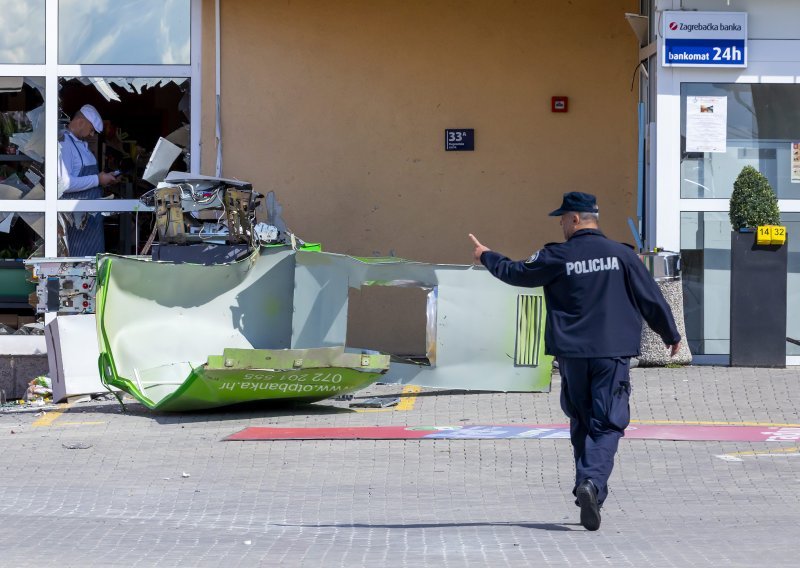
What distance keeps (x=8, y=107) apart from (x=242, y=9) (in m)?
2.58

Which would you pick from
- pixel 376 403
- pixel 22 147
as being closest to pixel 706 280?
pixel 376 403

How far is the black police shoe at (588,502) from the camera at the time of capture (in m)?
6.41

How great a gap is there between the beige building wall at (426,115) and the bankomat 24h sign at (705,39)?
135 cm

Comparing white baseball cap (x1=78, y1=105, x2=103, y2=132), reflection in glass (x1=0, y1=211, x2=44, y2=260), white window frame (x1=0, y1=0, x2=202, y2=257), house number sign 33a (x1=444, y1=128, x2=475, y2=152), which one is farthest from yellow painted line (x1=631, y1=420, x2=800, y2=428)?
reflection in glass (x1=0, y1=211, x2=44, y2=260)

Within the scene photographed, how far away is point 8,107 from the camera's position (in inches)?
520

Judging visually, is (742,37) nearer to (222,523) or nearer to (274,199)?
(274,199)

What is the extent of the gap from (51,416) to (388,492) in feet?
13.6

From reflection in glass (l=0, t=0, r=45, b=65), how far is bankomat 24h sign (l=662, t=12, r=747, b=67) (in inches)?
242

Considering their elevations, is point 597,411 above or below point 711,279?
below

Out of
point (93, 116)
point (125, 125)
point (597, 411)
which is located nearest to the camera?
point (597, 411)

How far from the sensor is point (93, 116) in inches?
520

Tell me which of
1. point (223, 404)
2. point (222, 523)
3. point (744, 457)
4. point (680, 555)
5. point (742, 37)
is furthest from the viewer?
point (742, 37)

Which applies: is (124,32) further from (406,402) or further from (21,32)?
(406,402)

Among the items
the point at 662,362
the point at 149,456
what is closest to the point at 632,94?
the point at 662,362
